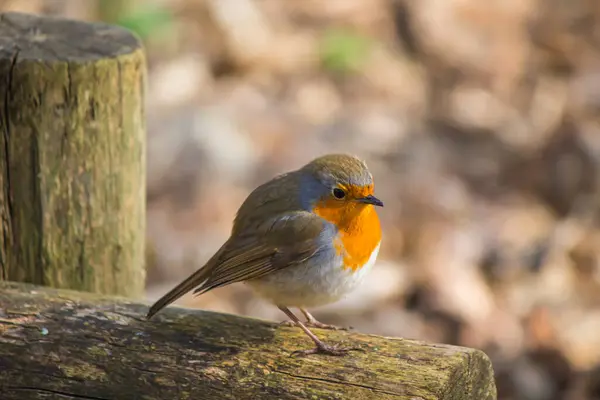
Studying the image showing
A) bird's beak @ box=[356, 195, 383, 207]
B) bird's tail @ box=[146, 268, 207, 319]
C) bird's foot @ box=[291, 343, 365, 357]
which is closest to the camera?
bird's foot @ box=[291, 343, 365, 357]

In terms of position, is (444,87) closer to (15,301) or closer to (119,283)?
(119,283)

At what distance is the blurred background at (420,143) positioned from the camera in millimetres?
4949

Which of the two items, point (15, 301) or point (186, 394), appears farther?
point (15, 301)

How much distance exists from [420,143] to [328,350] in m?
3.81

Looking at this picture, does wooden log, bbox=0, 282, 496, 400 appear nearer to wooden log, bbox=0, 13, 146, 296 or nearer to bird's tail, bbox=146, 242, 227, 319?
bird's tail, bbox=146, 242, 227, 319

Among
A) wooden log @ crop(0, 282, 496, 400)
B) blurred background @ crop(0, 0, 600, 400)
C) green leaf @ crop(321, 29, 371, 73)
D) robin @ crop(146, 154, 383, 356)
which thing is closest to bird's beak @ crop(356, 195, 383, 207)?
robin @ crop(146, 154, 383, 356)

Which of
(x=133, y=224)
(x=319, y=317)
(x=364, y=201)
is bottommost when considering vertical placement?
(x=319, y=317)

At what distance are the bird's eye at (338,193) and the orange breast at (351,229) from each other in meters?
0.02

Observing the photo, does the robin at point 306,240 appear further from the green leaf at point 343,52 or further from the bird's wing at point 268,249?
the green leaf at point 343,52

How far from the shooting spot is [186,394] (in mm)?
2422

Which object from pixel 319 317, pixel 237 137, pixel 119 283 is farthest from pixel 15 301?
pixel 237 137

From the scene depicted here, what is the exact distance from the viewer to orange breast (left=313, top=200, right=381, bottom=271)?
2922 mm

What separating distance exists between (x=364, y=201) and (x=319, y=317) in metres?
2.00

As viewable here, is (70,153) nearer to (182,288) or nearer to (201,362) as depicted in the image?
(182,288)
